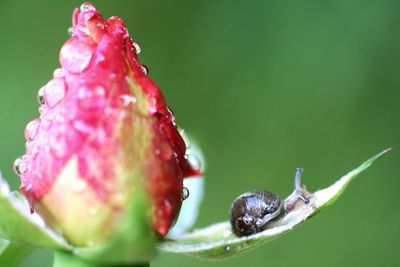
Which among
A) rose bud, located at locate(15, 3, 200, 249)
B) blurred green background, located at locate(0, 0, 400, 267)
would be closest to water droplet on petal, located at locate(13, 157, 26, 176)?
rose bud, located at locate(15, 3, 200, 249)

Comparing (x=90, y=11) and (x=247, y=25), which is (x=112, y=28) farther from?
(x=247, y=25)

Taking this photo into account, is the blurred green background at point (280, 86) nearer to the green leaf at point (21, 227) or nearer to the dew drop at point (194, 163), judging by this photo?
the dew drop at point (194, 163)

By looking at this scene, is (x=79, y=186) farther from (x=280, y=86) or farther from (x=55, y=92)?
(x=280, y=86)

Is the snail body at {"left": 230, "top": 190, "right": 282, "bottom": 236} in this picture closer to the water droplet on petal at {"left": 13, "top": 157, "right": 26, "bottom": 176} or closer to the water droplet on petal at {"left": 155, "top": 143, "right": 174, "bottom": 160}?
the water droplet on petal at {"left": 155, "top": 143, "right": 174, "bottom": 160}

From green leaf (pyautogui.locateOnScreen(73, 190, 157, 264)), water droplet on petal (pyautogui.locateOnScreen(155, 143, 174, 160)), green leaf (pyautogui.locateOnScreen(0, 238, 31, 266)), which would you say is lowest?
green leaf (pyautogui.locateOnScreen(73, 190, 157, 264))

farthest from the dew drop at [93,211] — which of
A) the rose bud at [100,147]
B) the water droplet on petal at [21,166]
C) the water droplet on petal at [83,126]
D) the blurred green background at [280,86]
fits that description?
the blurred green background at [280,86]

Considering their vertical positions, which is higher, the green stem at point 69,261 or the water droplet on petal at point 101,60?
the water droplet on petal at point 101,60

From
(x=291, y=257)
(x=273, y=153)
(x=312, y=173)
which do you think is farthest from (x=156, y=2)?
(x=291, y=257)

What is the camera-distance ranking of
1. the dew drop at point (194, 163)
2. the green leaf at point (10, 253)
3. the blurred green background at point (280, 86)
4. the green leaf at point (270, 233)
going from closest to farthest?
the green leaf at point (270, 233), the green leaf at point (10, 253), the dew drop at point (194, 163), the blurred green background at point (280, 86)
